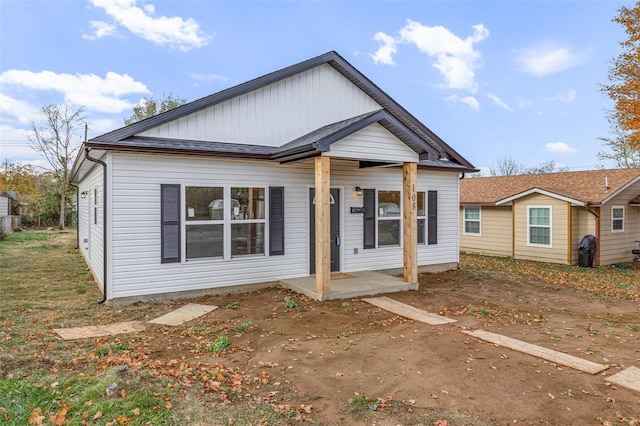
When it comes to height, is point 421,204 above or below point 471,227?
above

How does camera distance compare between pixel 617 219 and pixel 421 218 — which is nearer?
pixel 421 218

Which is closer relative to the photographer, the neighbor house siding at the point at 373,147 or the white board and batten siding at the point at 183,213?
the white board and batten siding at the point at 183,213

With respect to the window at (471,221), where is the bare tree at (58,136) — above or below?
above

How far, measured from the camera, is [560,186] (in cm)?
1466

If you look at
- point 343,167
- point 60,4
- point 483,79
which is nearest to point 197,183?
point 343,167

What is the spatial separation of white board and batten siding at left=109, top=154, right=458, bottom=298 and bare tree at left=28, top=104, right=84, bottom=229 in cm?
2389

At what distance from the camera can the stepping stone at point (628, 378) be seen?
12.1 ft

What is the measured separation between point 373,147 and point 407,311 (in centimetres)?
312

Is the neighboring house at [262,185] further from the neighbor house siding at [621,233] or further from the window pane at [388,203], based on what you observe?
the neighbor house siding at [621,233]

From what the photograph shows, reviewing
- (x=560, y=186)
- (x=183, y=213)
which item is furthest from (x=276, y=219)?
(x=560, y=186)

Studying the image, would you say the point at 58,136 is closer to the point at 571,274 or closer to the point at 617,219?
the point at 571,274

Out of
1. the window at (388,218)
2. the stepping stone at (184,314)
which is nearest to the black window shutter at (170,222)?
the stepping stone at (184,314)

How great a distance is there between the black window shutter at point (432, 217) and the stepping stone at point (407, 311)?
12.0 ft

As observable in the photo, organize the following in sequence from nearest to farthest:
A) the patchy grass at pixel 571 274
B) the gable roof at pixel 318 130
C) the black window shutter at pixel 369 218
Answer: the gable roof at pixel 318 130, the patchy grass at pixel 571 274, the black window shutter at pixel 369 218
